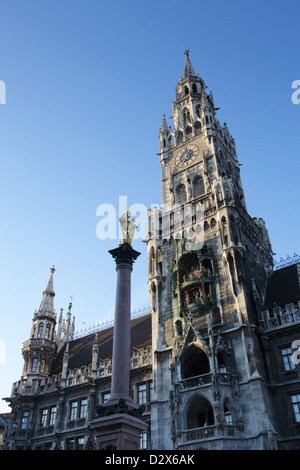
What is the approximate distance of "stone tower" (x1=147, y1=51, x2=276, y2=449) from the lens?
28.1 m

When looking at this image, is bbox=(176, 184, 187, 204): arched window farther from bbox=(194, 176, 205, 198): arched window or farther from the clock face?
the clock face

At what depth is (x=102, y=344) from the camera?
148ft

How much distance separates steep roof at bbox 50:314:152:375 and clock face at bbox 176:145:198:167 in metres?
16.6

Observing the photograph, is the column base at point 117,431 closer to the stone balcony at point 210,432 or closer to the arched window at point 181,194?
the stone balcony at point 210,432

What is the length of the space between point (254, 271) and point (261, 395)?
39.5 ft

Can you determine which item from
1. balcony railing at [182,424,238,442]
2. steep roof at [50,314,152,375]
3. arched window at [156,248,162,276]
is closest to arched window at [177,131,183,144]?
arched window at [156,248,162,276]

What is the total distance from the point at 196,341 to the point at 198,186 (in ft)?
54.4

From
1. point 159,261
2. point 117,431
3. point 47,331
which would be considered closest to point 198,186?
point 159,261

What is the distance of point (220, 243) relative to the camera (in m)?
35.9

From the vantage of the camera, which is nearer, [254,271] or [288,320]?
[288,320]

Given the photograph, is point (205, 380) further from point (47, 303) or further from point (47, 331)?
point (47, 303)

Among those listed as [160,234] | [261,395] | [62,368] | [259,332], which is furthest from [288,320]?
[62,368]

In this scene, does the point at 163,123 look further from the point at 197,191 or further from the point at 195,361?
the point at 195,361

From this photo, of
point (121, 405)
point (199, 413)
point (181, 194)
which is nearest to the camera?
point (121, 405)
